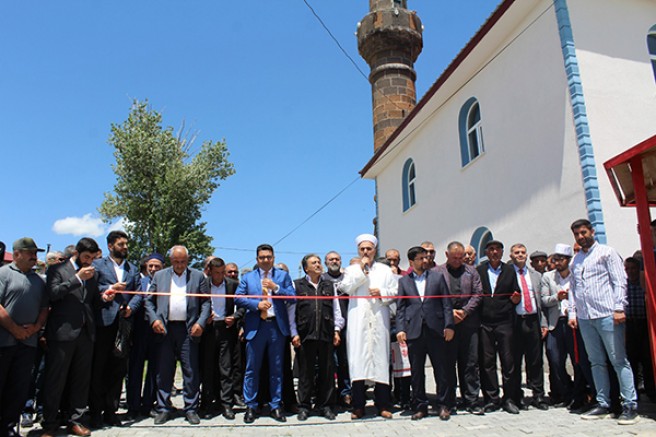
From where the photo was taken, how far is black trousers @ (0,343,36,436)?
416 centimetres

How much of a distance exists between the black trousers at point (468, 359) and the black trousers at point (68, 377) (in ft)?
12.3

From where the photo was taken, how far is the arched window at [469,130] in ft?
38.4

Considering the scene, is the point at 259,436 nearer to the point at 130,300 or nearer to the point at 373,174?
the point at 130,300

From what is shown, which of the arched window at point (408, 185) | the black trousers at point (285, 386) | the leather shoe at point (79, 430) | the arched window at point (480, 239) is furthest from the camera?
the arched window at point (408, 185)

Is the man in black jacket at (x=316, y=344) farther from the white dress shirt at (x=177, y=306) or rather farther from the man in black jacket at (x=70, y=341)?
the man in black jacket at (x=70, y=341)

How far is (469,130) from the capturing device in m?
12.0

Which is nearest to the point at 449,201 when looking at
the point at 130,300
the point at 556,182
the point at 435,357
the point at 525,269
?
the point at 556,182

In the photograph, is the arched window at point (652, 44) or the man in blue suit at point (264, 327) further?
the arched window at point (652, 44)

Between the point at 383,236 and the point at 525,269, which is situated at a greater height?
the point at 383,236

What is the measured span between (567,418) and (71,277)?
201 inches

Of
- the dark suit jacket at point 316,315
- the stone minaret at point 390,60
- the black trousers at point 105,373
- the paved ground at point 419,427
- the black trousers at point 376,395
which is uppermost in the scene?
the stone minaret at point 390,60

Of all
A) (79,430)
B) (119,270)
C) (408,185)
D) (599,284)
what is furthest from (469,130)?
(79,430)

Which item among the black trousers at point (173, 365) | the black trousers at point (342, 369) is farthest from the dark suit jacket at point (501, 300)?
the black trousers at point (173, 365)

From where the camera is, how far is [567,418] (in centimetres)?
487
